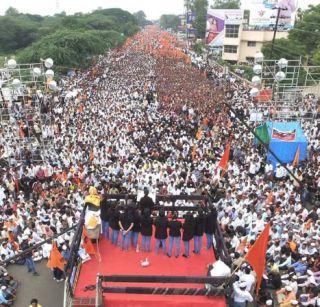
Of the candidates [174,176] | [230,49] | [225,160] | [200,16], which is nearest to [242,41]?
[230,49]

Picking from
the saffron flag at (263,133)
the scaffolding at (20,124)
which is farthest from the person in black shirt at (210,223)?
the saffron flag at (263,133)

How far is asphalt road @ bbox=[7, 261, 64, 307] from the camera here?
8.29 meters

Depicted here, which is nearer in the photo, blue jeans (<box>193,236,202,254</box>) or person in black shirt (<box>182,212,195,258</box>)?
person in black shirt (<box>182,212,195,258</box>)

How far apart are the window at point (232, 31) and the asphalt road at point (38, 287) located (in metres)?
42.1

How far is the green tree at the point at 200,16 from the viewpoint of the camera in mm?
69875

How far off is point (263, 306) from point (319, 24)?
38188mm

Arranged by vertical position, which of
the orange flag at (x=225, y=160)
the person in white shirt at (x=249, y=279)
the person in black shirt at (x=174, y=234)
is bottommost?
the person in white shirt at (x=249, y=279)

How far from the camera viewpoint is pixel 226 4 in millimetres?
73500

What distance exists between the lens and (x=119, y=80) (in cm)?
2958

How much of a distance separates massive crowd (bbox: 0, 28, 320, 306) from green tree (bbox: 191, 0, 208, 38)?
51.4m

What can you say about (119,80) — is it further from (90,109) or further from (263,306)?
(263,306)

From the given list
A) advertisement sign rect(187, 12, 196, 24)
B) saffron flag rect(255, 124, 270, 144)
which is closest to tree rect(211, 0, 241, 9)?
advertisement sign rect(187, 12, 196, 24)

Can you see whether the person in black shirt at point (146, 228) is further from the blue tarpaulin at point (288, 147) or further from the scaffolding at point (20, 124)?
the blue tarpaulin at point (288, 147)

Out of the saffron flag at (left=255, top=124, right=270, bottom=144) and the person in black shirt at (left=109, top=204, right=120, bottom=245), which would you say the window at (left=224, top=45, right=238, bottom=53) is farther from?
the person in black shirt at (left=109, top=204, right=120, bottom=245)
